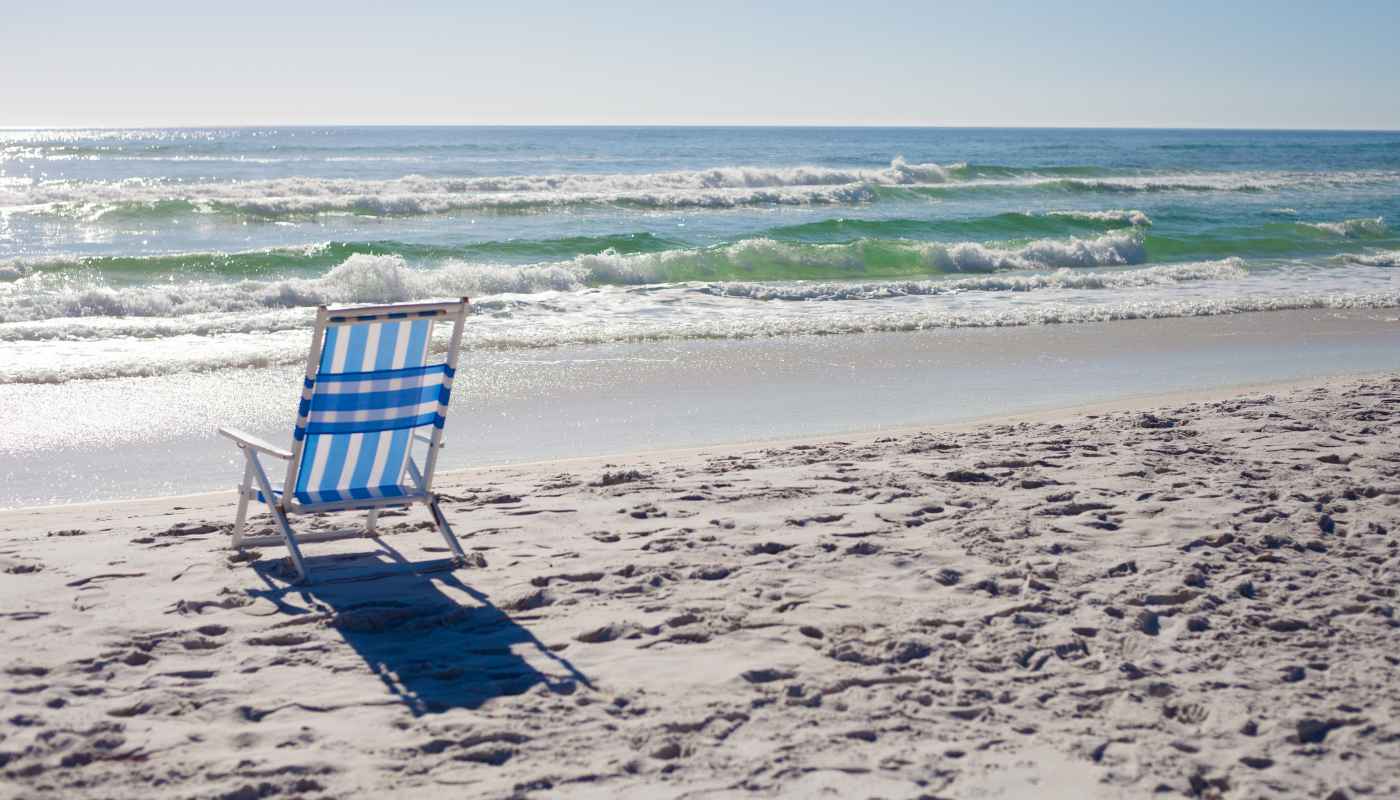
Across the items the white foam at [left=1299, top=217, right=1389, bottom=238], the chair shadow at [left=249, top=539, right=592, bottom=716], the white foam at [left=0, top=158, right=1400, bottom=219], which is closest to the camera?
the chair shadow at [left=249, top=539, right=592, bottom=716]

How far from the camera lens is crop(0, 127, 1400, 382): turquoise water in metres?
12.4

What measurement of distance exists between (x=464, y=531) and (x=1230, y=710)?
3.11 metres

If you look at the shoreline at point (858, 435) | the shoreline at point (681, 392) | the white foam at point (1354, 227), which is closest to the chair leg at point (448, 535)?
the shoreline at point (858, 435)

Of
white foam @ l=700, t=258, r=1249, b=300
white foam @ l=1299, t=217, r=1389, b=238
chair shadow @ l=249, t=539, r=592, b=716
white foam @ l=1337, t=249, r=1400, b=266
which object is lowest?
chair shadow @ l=249, t=539, r=592, b=716

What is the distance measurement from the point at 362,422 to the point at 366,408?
6 cm

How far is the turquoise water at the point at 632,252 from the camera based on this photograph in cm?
1242

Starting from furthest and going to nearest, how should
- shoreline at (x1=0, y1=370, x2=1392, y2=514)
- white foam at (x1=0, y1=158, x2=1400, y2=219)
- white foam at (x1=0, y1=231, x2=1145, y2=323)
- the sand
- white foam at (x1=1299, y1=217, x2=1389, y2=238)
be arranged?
white foam at (x1=0, y1=158, x2=1400, y2=219) → white foam at (x1=1299, y1=217, x2=1389, y2=238) → white foam at (x1=0, y1=231, x2=1145, y2=323) → shoreline at (x1=0, y1=370, x2=1392, y2=514) → the sand

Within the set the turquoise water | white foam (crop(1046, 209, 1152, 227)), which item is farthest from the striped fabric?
white foam (crop(1046, 209, 1152, 227))

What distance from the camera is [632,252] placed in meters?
19.6

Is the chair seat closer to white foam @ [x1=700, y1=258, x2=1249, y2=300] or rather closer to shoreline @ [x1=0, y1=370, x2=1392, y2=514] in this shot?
shoreline @ [x1=0, y1=370, x2=1392, y2=514]

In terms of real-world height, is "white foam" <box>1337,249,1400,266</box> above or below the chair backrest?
above

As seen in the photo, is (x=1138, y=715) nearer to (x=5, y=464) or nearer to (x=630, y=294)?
(x=5, y=464)

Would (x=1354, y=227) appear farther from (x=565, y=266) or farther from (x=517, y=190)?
(x=517, y=190)

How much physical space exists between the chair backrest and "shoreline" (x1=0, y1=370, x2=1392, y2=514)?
1450 millimetres
